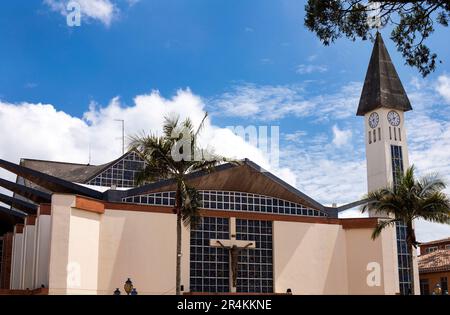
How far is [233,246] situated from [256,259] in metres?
1.88

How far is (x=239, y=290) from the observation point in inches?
1363

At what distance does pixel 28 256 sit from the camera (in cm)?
→ 3309

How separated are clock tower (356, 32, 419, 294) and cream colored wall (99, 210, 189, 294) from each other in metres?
Answer: 25.7

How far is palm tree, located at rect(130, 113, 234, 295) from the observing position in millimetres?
24562

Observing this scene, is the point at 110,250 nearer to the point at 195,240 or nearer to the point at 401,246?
the point at 195,240

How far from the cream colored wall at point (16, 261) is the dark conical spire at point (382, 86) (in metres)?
32.3

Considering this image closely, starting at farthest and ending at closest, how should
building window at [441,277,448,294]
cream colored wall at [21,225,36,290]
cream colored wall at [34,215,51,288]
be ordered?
building window at [441,277,448,294] < cream colored wall at [21,225,36,290] < cream colored wall at [34,215,51,288]

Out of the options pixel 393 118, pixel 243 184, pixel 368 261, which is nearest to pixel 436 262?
pixel 393 118

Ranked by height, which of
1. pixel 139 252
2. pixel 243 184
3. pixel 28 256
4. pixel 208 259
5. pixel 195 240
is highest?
pixel 243 184

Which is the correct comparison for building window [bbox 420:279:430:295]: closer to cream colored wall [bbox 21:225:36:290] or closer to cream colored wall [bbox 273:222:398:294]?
cream colored wall [bbox 273:222:398:294]

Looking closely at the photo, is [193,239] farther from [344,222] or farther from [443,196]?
[443,196]

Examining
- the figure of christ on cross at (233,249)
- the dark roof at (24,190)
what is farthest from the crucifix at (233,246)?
the dark roof at (24,190)

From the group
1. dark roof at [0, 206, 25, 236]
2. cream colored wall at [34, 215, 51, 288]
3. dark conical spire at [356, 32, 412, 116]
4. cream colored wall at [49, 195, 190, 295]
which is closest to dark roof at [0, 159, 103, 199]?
cream colored wall at [49, 195, 190, 295]

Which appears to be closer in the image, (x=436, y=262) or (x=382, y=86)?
(x=436, y=262)
